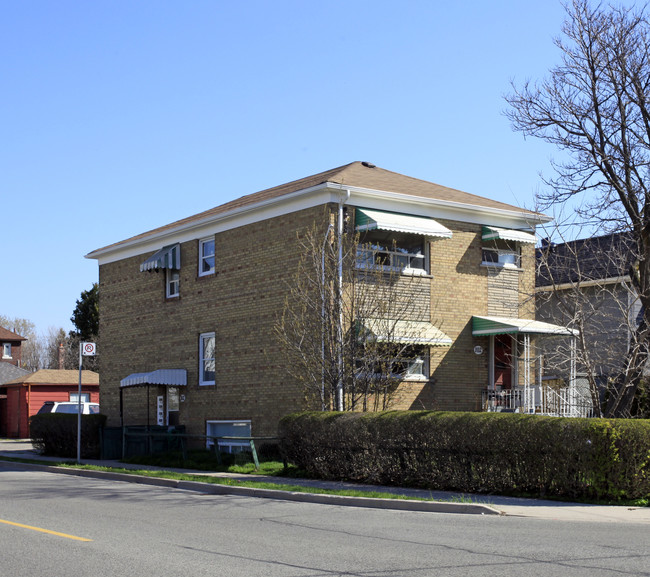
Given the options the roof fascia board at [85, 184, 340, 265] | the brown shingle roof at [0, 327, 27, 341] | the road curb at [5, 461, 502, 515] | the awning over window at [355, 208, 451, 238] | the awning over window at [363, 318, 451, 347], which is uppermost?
the roof fascia board at [85, 184, 340, 265]

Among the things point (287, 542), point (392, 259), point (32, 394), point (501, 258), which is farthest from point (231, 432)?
point (32, 394)

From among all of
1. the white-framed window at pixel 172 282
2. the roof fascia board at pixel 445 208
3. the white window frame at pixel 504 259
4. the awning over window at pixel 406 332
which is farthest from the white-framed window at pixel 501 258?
the white-framed window at pixel 172 282

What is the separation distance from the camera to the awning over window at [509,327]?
890 inches

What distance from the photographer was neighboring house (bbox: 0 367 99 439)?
139ft

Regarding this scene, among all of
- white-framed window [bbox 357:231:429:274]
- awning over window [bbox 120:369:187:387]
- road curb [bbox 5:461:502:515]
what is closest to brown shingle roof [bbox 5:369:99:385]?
awning over window [bbox 120:369:187:387]

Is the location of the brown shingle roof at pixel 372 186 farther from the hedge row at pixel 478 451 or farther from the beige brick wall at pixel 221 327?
the hedge row at pixel 478 451

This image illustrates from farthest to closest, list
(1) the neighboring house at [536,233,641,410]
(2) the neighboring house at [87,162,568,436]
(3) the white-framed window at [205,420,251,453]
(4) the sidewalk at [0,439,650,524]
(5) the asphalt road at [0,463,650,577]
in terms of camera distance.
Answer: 1. (3) the white-framed window at [205,420,251,453]
2. (2) the neighboring house at [87,162,568,436]
3. (1) the neighboring house at [536,233,641,410]
4. (4) the sidewalk at [0,439,650,524]
5. (5) the asphalt road at [0,463,650,577]

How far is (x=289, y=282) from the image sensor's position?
22.6 m

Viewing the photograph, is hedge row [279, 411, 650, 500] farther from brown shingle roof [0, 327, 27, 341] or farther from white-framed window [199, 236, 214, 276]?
brown shingle roof [0, 327, 27, 341]

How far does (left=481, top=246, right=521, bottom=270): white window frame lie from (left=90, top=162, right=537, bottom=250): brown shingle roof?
1183 mm

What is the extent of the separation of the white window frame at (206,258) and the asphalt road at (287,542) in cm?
1175

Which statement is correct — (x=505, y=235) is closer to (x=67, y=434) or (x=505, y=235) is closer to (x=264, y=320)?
(x=264, y=320)

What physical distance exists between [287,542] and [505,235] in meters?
15.5

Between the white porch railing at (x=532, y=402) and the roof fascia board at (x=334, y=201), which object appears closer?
the roof fascia board at (x=334, y=201)
